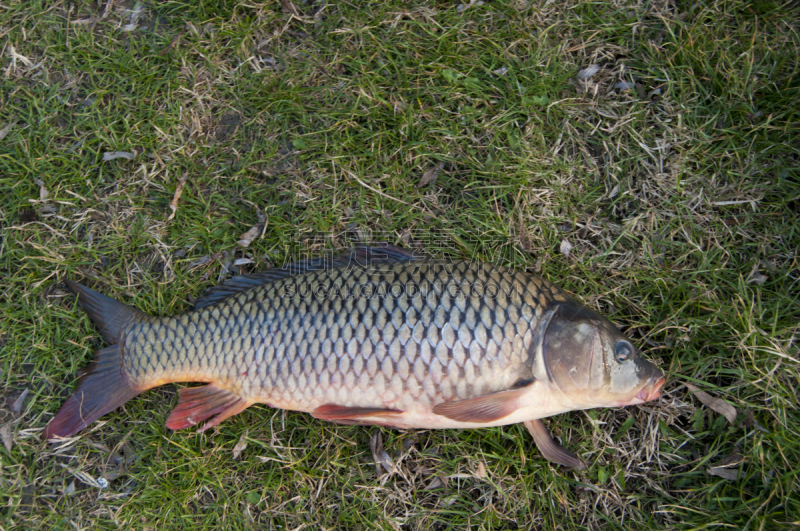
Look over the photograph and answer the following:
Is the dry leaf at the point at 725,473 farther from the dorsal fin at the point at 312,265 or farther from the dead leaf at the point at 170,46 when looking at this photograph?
the dead leaf at the point at 170,46

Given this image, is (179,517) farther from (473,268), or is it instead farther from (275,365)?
(473,268)

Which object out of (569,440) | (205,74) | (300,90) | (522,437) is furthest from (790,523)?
(205,74)

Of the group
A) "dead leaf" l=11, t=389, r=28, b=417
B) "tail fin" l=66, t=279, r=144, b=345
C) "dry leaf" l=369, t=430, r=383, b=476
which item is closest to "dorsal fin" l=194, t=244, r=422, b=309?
"tail fin" l=66, t=279, r=144, b=345

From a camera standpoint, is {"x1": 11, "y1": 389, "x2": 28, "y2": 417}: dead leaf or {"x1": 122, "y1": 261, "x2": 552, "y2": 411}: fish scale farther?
{"x1": 11, "y1": 389, "x2": 28, "y2": 417}: dead leaf

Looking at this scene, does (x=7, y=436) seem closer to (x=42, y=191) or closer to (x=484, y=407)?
(x=42, y=191)

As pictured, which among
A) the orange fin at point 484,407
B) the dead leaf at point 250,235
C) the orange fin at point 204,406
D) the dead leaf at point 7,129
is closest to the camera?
the orange fin at point 484,407

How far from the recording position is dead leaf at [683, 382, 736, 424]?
2.22m

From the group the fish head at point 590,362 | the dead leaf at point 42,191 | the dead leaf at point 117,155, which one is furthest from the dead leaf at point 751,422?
the dead leaf at point 42,191

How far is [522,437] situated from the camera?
7.50ft

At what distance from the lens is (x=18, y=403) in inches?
96.1

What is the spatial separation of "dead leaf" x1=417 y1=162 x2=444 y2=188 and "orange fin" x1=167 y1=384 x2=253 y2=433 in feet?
4.73

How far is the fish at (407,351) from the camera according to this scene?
1914 mm

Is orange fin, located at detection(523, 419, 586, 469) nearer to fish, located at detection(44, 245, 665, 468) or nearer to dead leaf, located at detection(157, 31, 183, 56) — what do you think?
fish, located at detection(44, 245, 665, 468)

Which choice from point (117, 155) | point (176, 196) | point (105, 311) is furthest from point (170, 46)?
point (105, 311)
